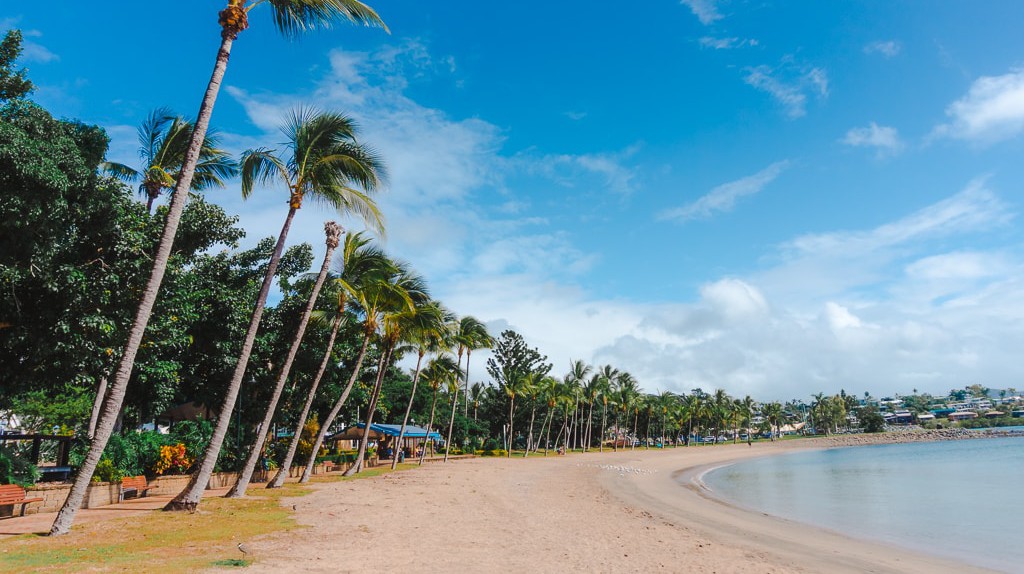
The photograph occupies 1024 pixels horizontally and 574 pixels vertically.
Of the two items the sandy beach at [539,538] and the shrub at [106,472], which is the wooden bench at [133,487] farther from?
the sandy beach at [539,538]

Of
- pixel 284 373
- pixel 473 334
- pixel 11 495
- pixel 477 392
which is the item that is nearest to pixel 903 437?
pixel 477 392

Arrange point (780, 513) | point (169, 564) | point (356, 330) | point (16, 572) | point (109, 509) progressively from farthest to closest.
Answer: point (356, 330), point (780, 513), point (109, 509), point (169, 564), point (16, 572)

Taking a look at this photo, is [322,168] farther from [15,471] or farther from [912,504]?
[912,504]

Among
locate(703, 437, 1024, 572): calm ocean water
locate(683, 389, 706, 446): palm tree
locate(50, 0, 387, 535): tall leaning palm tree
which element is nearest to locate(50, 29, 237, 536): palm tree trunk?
locate(50, 0, 387, 535): tall leaning palm tree

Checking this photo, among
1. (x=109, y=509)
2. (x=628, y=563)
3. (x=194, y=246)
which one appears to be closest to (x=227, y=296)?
(x=194, y=246)

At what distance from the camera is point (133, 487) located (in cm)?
1520

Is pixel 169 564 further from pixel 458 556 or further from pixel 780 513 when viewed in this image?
pixel 780 513

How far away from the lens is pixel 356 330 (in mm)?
25766

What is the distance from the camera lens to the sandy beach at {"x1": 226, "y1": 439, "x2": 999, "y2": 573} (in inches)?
341

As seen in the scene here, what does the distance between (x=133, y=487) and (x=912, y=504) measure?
27160mm

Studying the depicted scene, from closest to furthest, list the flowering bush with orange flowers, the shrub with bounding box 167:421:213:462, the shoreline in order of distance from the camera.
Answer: the shoreline < the flowering bush with orange flowers < the shrub with bounding box 167:421:213:462

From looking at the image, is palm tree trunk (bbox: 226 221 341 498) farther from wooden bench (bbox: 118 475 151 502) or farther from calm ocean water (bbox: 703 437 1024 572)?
calm ocean water (bbox: 703 437 1024 572)

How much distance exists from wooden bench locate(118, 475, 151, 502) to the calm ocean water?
1954cm

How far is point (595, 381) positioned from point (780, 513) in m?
48.9
